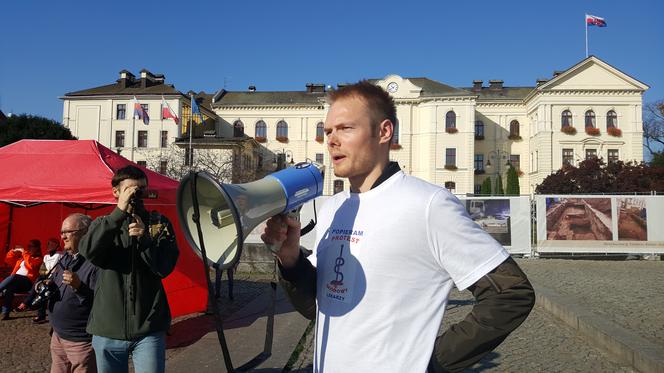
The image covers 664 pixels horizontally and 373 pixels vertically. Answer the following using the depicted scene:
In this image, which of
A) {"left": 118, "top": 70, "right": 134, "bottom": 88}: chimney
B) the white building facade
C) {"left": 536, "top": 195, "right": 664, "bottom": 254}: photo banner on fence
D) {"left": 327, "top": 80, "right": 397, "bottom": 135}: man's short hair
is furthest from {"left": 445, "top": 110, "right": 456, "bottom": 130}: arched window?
{"left": 327, "top": 80, "right": 397, "bottom": 135}: man's short hair

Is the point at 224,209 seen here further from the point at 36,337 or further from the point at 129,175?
the point at 36,337

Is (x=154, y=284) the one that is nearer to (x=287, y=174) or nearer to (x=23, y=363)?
(x=287, y=174)

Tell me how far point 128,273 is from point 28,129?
36.6m

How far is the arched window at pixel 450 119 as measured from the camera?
177 feet

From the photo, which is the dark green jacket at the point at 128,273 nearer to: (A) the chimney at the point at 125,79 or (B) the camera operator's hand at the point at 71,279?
(B) the camera operator's hand at the point at 71,279

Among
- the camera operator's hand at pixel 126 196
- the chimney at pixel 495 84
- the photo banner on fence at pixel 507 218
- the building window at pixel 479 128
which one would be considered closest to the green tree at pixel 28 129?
the photo banner on fence at pixel 507 218

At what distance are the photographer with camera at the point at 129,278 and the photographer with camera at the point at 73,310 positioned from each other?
1.97 ft

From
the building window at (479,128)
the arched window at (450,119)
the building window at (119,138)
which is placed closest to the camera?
the arched window at (450,119)

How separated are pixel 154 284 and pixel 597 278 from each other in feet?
43.7

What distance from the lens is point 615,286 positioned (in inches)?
464

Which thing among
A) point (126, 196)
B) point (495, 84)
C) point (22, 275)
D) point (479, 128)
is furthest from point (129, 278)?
point (495, 84)

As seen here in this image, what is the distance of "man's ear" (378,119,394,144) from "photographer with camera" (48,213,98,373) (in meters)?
2.90

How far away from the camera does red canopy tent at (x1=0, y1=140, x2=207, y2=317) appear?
7.54 meters

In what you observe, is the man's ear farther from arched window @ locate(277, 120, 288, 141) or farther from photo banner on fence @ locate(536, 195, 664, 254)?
arched window @ locate(277, 120, 288, 141)
